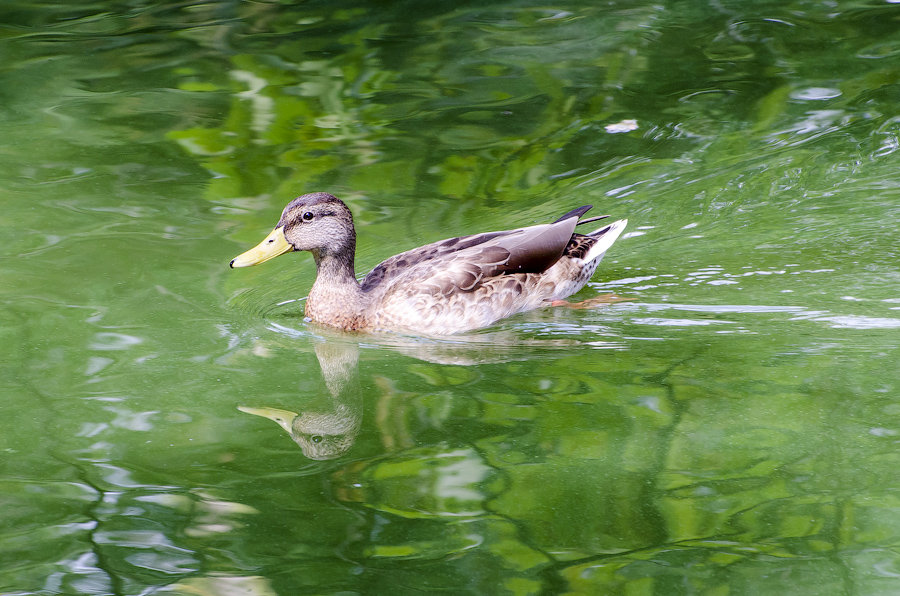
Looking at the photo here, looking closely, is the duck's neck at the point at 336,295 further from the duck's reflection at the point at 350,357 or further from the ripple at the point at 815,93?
the ripple at the point at 815,93

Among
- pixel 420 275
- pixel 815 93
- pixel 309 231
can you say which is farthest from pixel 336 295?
pixel 815 93

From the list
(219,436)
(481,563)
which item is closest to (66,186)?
(219,436)

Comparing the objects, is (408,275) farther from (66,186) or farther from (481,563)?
(66,186)

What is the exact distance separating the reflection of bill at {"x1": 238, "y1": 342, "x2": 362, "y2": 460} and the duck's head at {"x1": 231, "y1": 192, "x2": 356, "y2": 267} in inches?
41.6

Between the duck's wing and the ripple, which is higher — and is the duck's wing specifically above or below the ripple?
above

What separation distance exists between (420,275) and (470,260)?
40 cm

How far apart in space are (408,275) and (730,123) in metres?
4.91

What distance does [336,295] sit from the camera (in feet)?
24.2

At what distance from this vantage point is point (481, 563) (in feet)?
14.5

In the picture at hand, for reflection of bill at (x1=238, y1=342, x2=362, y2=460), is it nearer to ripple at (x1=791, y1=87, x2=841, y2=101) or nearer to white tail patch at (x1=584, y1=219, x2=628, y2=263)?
white tail patch at (x1=584, y1=219, x2=628, y2=263)

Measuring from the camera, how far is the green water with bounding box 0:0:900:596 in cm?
459

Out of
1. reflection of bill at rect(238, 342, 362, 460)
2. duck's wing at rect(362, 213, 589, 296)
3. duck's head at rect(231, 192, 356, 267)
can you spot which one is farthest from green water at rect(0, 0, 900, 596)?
duck's head at rect(231, 192, 356, 267)

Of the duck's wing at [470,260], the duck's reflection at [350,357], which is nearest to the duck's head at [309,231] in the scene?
the duck's wing at [470,260]

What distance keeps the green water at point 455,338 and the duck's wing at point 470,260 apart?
1.23 ft
